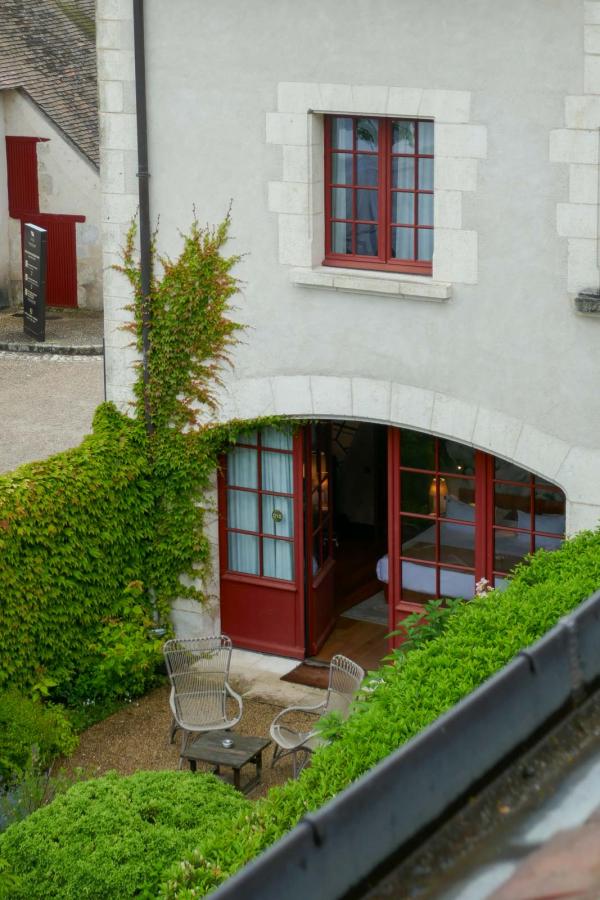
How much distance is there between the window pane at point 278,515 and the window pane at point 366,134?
3217mm

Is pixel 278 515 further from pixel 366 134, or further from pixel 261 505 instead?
pixel 366 134

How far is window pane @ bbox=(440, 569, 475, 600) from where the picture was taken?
13.3 meters

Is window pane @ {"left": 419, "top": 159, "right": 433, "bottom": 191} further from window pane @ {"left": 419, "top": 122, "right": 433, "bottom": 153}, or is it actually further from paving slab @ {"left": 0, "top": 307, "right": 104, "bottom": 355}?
paving slab @ {"left": 0, "top": 307, "right": 104, "bottom": 355}

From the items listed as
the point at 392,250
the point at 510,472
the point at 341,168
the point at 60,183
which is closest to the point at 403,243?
the point at 392,250

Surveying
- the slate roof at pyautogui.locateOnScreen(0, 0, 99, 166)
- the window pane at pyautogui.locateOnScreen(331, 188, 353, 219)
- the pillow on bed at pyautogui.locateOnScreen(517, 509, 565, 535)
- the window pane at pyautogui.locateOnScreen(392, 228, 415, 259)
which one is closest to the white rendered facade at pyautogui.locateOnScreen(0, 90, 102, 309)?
the slate roof at pyautogui.locateOnScreen(0, 0, 99, 166)

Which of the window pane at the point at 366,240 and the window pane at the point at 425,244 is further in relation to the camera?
the window pane at the point at 366,240

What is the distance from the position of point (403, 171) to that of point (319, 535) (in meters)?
3.54

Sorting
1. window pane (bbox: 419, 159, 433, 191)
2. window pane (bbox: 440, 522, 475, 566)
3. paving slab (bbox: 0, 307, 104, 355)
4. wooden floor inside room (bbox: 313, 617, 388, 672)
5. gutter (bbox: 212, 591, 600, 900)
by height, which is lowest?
wooden floor inside room (bbox: 313, 617, 388, 672)

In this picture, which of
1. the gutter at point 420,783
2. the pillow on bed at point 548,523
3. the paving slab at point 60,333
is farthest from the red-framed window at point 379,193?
the paving slab at point 60,333

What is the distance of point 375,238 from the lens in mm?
12867

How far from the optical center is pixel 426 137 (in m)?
12.3

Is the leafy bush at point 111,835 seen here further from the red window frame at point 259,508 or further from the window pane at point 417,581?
the red window frame at point 259,508

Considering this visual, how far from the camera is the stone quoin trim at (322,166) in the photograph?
39.1 ft

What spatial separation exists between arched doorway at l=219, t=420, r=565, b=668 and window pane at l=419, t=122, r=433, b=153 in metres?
2.37
